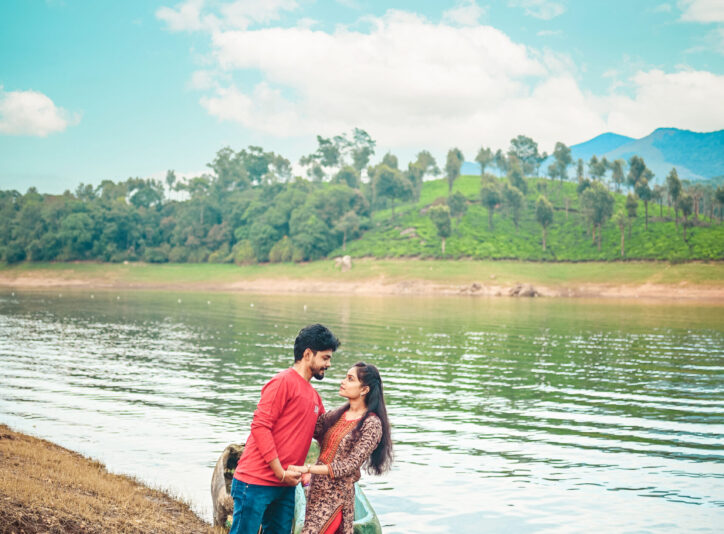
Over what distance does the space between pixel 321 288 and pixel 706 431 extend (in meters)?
78.1

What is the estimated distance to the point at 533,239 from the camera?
120 m

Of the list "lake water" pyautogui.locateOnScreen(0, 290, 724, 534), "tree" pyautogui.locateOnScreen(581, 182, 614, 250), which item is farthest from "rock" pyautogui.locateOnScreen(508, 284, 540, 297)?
"lake water" pyautogui.locateOnScreen(0, 290, 724, 534)

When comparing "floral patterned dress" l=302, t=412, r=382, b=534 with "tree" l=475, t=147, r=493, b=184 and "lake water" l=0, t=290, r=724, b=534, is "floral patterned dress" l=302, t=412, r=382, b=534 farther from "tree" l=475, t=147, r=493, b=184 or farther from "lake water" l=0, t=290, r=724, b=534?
"tree" l=475, t=147, r=493, b=184

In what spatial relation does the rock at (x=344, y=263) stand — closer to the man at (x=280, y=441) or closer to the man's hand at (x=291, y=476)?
the man at (x=280, y=441)

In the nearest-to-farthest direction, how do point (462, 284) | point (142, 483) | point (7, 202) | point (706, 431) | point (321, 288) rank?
point (142, 483) → point (706, 431) → point (462, 284) → point (321, 288) → point (7, 202)

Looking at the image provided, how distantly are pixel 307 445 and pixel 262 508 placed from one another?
2.39 ft

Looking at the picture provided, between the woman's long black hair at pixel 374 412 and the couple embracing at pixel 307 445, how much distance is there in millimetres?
10

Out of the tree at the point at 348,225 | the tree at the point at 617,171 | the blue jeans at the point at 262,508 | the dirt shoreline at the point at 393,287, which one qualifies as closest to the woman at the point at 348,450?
the blue jeans at the point at 262,508

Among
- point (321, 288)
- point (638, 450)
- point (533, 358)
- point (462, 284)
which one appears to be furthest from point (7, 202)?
point (638, 450)

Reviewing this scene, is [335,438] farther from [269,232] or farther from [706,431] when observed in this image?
[269,232]

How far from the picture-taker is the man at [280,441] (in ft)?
19.4

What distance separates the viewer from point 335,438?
6.36m

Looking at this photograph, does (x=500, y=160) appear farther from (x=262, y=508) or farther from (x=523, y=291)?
(x=262, y=508)

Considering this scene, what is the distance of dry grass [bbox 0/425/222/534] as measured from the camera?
24.6ft
